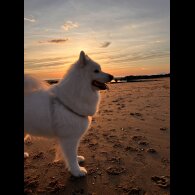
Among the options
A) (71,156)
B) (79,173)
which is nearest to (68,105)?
(71,156)

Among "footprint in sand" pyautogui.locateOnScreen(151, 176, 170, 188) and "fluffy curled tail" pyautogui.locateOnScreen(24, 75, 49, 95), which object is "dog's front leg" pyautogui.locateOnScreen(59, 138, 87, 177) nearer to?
"fluffy curled tail" pyautogui.locateOnScreen(24, 75, 49, 95)

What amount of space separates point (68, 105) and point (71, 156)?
78cm

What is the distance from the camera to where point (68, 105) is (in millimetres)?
3320

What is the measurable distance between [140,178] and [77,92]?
1538 millimetres

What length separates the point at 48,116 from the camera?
3158mm

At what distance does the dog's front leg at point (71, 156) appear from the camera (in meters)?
3.30

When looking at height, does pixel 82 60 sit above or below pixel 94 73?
above

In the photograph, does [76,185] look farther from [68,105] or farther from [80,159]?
Result: [68,105]

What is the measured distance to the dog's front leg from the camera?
3304 mm
